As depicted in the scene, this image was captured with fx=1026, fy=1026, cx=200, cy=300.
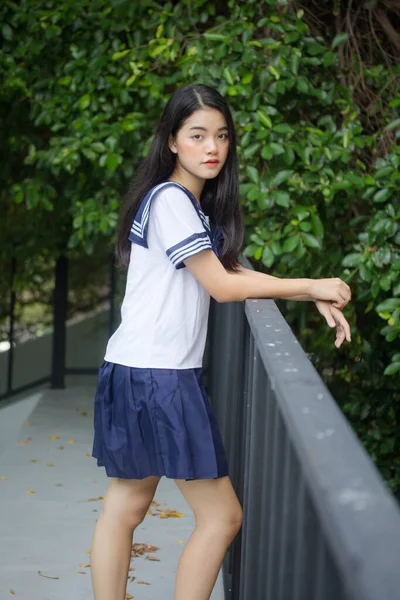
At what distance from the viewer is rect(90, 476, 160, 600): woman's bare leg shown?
101 inches

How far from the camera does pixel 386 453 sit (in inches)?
208

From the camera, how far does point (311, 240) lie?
423cm

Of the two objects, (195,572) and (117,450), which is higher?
(117,450)

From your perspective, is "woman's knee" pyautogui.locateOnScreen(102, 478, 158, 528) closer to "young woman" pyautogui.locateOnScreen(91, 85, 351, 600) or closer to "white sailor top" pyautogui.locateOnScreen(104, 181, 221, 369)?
"young woman" pyautogui.locateOnScreen(91, 85, 351, 600)

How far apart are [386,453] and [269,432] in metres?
3.55

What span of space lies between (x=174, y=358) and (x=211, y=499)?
35 centimetres

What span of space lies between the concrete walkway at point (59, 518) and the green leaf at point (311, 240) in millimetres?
1242

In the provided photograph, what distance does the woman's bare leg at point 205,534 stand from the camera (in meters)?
2.47

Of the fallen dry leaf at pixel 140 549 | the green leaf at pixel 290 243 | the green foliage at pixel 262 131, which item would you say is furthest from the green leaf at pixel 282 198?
the fallen dry leaf at pixel 140 549

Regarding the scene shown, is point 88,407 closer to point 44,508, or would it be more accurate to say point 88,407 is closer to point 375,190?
point 44,508

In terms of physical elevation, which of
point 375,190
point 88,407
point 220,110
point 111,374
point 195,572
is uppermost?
point 220,110

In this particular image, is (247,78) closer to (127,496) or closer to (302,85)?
(302,85)

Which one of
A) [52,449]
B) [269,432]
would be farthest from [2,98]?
[269,432]

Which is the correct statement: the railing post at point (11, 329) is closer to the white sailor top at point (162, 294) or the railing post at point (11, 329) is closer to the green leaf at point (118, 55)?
the green leaf at point (118, 55)
